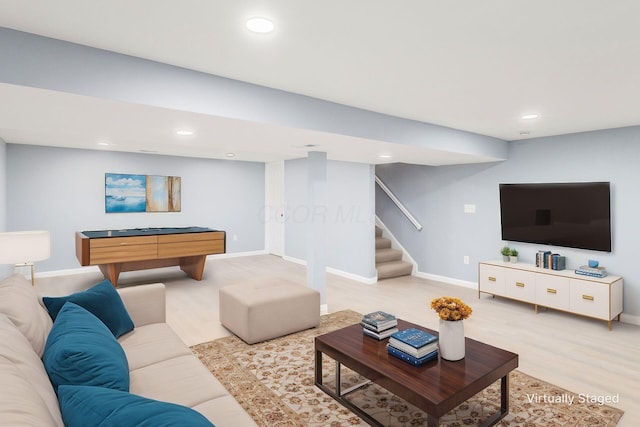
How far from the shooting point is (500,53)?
6.77 ft

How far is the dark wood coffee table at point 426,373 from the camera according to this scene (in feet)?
5.98

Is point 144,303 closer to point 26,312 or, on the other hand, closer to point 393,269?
point 26,312

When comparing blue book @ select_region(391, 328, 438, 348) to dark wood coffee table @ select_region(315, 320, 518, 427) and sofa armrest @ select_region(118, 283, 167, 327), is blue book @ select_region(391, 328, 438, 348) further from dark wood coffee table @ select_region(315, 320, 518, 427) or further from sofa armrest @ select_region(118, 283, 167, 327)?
sofa armrest @ select_region(118, 283, 167, 327)

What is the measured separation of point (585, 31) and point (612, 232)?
10.5 ft

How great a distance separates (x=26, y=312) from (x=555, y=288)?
15.6ft

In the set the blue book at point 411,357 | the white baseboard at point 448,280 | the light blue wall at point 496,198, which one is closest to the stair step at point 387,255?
the light blue wall at point 496,198

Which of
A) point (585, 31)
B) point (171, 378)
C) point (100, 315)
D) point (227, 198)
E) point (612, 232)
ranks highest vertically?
point (585, 31)

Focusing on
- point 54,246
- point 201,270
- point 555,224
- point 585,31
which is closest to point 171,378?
point 585,31

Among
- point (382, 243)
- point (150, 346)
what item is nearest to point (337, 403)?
point (150, 346)

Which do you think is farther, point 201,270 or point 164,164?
point 164,164

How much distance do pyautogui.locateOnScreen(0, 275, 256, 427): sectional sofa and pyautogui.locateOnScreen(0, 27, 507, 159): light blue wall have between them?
1199mm

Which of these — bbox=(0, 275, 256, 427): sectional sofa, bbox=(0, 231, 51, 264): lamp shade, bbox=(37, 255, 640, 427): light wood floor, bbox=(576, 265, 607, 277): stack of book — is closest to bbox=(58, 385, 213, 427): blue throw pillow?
bbox=(0, 275, 256, 427): sectional sofa

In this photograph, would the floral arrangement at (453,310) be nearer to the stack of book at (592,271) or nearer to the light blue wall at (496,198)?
the stack of book at (592,271)

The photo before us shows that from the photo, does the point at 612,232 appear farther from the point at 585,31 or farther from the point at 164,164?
the point at 164,164
